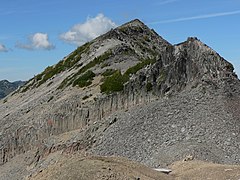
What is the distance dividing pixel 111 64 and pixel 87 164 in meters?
37.7

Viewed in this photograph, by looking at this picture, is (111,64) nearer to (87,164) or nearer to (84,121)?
(84,121)

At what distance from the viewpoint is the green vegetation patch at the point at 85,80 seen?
49.7 metres

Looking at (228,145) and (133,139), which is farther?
(133,139)

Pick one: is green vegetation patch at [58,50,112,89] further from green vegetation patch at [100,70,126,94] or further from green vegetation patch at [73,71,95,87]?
green vegetation patch at [100,70,126,94]

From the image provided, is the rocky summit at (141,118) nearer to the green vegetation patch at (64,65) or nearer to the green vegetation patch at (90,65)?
the green vegetation patch at (90,65)

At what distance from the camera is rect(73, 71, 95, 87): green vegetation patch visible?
49.7 meters

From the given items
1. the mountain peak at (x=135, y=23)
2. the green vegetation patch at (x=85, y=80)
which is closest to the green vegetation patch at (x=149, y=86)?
the green vegetation patch at (x=85, y=80)

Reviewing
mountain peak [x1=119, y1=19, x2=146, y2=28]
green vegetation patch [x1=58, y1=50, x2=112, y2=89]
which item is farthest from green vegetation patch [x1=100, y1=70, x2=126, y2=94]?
mountain peak [x1=119, y1=19, x2=146, y2=28]

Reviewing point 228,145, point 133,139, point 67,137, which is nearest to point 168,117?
point 133,139

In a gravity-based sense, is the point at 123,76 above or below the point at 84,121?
above

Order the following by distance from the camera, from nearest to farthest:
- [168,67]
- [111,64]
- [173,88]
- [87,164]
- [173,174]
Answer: [87,164]
[173,174]
[173,88]
[168,67]
[111,64]

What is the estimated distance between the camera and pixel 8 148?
4344 cm

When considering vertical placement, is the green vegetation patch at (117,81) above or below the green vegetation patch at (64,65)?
below

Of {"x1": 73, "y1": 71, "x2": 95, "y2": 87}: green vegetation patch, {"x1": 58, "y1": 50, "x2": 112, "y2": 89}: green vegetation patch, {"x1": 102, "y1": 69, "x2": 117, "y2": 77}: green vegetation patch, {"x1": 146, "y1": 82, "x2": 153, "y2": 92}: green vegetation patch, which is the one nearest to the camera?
{"x1": 146, "y1": 82, "x2": 153, "y2": 92}: green vegetation patch
